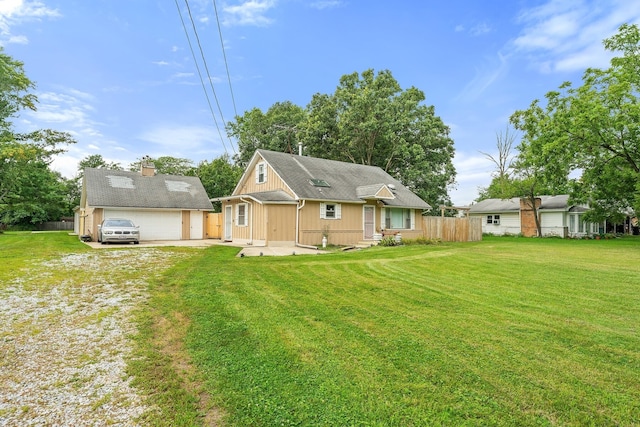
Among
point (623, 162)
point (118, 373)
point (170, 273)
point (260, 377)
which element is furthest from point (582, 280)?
point (623, 162)

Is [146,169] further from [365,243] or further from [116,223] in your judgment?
[365,243]

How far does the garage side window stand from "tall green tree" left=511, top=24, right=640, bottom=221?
679 inches

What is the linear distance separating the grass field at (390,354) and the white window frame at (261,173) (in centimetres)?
1331

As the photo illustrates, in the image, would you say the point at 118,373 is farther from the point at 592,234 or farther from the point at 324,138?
the point at 592,234

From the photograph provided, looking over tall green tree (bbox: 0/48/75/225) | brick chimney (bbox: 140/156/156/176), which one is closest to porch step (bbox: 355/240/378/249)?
brick chimney (bbox: 140/156/156/176)

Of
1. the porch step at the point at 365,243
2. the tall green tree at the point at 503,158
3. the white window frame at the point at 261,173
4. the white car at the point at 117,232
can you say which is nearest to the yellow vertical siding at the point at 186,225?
the white car at the point at 117,232

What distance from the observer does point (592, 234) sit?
94.8 feet

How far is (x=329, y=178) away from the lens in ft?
67.1

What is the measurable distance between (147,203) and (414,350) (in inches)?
859

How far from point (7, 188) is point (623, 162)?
44159mm

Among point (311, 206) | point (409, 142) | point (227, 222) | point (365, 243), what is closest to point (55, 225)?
point (227, 222)

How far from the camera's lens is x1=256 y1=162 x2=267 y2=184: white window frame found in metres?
20.0

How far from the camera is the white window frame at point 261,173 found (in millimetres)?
20017

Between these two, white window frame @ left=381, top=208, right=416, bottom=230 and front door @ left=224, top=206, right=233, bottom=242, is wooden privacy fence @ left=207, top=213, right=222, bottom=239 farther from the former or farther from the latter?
white window frame @ left=381, top=208, right=416, bottom=230
